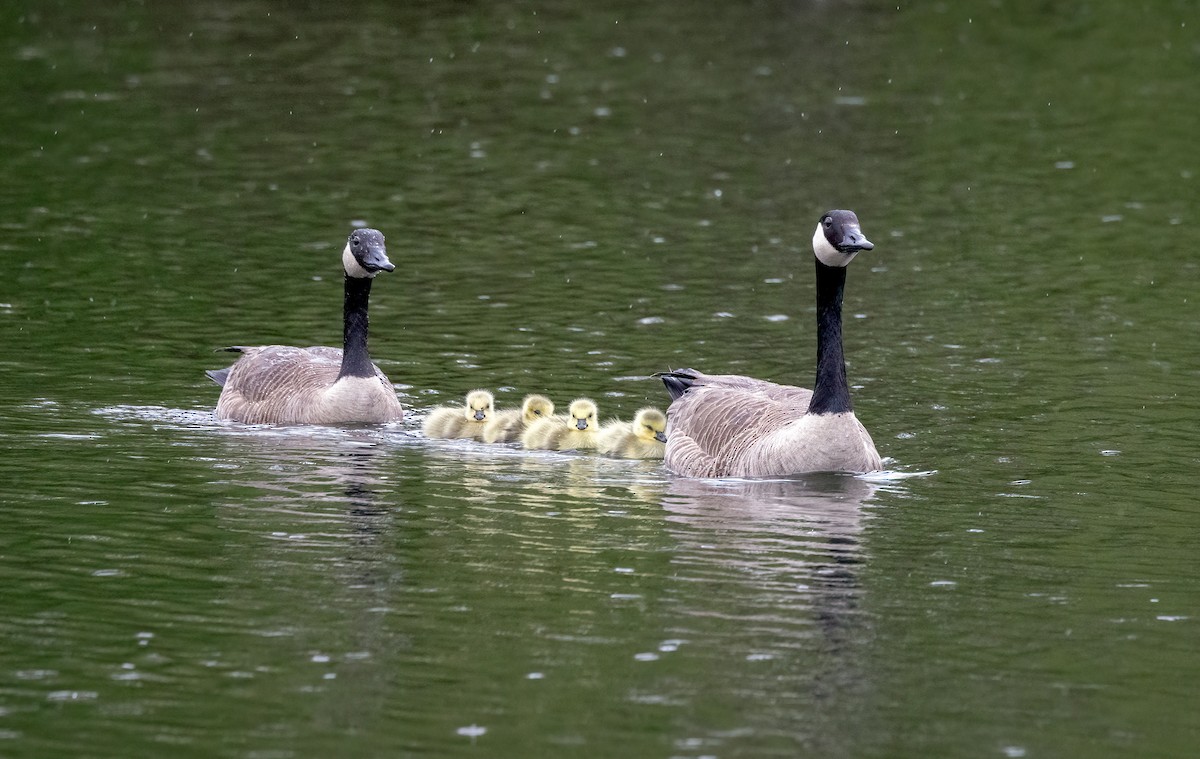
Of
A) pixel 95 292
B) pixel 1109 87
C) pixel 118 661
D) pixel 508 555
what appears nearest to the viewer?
pixel 118 661

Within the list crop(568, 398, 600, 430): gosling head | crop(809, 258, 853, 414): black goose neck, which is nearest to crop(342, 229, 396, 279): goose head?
crop(568, 398, 600, 430): gosling head

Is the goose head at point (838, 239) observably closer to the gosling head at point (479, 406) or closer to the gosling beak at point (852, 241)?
the gosling beak at point (852, 241)

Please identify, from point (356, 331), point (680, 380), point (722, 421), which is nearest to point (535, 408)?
point (680, 380)

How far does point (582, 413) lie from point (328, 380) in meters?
2.87

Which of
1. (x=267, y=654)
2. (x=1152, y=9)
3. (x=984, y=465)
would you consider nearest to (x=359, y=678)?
(x=267, y=654)

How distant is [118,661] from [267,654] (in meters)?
0.80

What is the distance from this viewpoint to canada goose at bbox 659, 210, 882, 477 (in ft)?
51.2

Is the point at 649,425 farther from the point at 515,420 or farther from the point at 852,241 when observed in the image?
the point at 852,241

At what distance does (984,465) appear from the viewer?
53.7ft

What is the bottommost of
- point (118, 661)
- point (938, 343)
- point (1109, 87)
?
point (118, 661)

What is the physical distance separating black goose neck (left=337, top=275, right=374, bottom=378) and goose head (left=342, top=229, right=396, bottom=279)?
0.08m

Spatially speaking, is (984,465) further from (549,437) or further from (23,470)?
(23,470)

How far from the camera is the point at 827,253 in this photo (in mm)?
16062

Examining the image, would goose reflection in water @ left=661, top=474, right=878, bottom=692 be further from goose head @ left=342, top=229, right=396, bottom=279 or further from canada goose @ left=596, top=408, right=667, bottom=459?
goose head @ left=342, top=229, right=396, bottom=279
